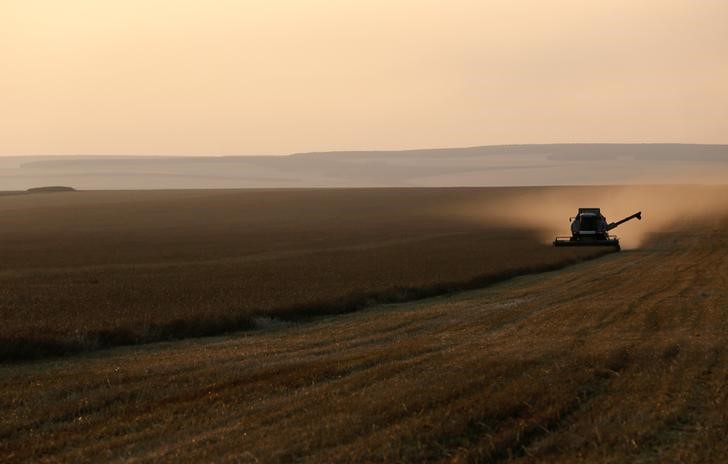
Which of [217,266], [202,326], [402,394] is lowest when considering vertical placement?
[217,266]

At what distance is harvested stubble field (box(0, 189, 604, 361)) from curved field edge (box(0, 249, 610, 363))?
37 mm

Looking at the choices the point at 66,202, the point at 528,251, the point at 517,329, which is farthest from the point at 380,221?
the point at 517,329

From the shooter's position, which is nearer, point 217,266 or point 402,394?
point 402,394

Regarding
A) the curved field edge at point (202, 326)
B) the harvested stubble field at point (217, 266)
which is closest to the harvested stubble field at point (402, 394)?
the curved field edge at point (202, 326)

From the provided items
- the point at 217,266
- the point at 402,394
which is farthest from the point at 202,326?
the point at 217,266

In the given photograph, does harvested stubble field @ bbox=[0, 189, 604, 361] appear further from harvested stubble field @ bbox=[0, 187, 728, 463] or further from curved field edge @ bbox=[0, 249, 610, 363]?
harvested stubble field @ bbox=[0, 187, 728, 463]

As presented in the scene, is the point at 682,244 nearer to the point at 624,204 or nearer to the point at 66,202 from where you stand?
the point at 624,204

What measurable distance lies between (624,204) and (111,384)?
9089cm

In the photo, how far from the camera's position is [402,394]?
12914mm

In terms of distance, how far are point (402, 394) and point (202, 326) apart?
1050cm

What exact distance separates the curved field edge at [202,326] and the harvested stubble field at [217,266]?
4 cm

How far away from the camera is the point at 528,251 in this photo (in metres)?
48.2

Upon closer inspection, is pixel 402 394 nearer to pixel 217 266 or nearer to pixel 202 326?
pixel 202 326

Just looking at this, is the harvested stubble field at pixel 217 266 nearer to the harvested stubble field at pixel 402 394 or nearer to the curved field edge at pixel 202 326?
the curved field edge at pixel 202 326
